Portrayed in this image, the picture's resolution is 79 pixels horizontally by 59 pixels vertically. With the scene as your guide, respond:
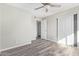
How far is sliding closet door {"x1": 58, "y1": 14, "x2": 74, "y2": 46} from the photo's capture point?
5039 mm

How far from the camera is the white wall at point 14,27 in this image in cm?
420

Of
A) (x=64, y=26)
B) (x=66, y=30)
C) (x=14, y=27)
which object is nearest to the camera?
(x=14, y=27)

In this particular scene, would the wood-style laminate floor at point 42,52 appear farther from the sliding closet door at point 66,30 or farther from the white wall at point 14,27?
the sliding closet door at point 66,30

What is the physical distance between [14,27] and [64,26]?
347 centimetres

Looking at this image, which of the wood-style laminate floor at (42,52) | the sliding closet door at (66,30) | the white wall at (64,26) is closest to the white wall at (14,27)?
the wood-style laminate floor at (42,52)

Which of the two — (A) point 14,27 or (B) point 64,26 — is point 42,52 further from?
(B) point 64,26

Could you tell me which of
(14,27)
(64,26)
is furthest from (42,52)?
(64,26)

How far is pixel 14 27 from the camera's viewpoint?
4.75 m

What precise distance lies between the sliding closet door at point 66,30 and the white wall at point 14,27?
245 centimetres

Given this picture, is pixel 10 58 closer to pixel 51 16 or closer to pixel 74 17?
pixel 74 17

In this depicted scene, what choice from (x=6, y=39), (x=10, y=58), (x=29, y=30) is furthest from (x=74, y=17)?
(x=10, y=58)

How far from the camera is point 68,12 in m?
5.27

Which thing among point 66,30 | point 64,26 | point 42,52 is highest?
point 64,26

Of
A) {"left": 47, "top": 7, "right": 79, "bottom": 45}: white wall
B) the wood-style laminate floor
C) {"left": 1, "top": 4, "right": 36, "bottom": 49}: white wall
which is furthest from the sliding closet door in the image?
{"left": 1, "top": 4, "right": 36, "bottom": 49}: white wall
